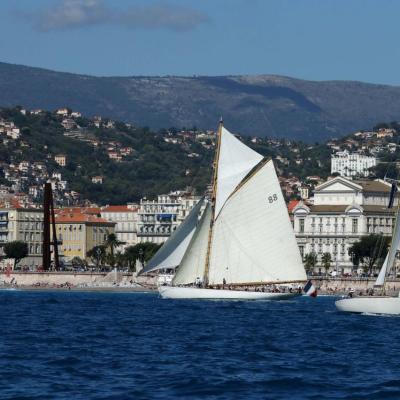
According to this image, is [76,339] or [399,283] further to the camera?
[399,283]

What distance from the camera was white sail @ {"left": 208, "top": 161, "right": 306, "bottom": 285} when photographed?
9000 cm

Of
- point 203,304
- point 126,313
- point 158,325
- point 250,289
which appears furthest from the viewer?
point 250,289

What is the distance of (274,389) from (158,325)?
25.9 m

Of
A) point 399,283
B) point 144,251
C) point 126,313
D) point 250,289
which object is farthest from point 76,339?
point 144,251

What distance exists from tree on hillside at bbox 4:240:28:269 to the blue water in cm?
10722

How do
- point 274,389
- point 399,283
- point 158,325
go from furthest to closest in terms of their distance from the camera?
1. point 399,283
2. point 158,325
3. point 274,389

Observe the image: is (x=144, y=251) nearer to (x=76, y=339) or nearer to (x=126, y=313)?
(x=126, y=313)

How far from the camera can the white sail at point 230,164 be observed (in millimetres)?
91250

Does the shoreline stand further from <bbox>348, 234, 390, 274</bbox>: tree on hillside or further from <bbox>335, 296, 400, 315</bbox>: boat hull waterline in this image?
<bbox>335, 296, 400, 315</bbox>: boat hull waterline

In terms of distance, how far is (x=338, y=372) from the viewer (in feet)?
153

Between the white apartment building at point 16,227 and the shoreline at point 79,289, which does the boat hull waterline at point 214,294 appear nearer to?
the shoreline at point 79,289

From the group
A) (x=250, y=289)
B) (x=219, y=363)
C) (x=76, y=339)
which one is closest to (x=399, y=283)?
(x=250, y=289)

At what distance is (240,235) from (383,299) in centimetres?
1548

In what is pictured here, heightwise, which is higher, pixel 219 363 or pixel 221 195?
pixel 221 195
